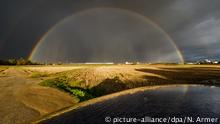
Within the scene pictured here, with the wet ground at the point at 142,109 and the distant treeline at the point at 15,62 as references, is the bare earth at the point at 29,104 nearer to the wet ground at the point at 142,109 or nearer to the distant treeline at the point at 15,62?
the wet ground at the point at 142,109

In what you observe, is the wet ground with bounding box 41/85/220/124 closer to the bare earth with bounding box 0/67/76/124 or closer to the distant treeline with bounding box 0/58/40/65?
the bare earth with bounding box 0/67/76/124

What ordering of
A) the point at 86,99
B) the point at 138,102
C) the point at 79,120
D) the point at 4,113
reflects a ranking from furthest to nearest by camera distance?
1. the point at 86,99
2. the point at 138,102
3. the point at 4,113
4. the point at 79,120

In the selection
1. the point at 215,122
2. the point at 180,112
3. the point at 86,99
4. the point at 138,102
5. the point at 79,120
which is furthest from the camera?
the point at 86,99

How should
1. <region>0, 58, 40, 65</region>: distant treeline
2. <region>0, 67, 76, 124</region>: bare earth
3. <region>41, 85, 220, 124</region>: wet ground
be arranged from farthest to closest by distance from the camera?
<region>0, 58, 40, 65</region>: distant treeline, <region>41, 85, 220, 124</region>: wet ground, <region>0, 67, 76, 124</region>: bare earth

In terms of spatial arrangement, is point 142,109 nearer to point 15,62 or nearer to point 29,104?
point 29,104

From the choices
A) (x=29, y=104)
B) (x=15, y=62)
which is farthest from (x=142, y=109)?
(x=15, y=62)

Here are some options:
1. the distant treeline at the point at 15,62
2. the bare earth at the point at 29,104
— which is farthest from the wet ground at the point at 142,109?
the distant treeline at the point at 15,62

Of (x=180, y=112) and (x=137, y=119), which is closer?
(x=137, y=119)

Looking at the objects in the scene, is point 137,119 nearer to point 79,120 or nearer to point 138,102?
point 79,120

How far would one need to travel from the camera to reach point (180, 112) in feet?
83.3

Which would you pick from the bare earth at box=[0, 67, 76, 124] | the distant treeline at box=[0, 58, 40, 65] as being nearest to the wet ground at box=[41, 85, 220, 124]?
the bare earth at box=[0, 67, 76, 124]

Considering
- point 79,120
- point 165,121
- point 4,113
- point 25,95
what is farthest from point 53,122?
point 25,95

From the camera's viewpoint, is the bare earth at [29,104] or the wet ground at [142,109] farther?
the wet ground at [142,109]

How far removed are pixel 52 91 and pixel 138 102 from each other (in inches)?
549
